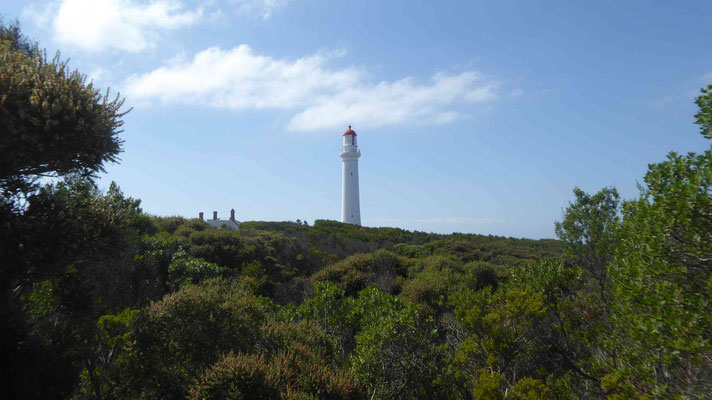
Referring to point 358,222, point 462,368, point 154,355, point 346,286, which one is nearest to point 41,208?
point 154,355

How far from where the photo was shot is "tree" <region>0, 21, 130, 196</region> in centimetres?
532

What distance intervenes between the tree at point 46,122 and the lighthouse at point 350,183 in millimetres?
36112

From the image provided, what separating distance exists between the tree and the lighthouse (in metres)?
36.1

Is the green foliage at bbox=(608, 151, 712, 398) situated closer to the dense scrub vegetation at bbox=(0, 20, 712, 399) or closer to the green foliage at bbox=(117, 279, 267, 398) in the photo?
the dense scrub vegetation at bbox=(0, 20, 712, 399)

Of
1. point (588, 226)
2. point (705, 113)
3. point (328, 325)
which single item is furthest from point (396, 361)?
point (588, 226)

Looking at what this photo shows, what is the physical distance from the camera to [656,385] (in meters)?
3.99

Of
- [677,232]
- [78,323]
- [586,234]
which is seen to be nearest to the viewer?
[677,232]

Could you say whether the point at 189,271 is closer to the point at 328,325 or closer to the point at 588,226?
the point at 328,325

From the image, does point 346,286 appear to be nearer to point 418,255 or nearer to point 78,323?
point 418,255

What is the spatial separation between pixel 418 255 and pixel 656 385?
19798mm

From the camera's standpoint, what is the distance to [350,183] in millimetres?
43031

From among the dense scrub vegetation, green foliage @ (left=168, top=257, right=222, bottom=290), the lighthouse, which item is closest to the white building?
the lighthouse

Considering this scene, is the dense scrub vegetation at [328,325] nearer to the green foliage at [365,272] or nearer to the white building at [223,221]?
the green foliage at [365,272]

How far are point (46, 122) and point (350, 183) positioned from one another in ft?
124
